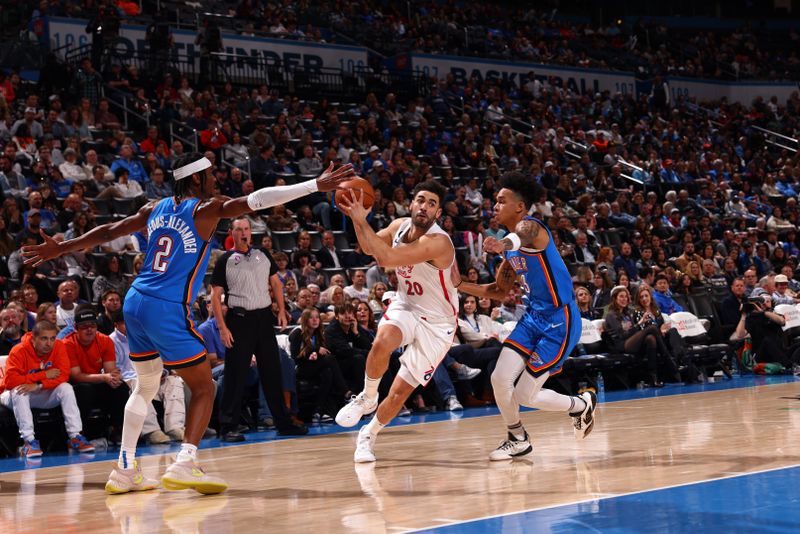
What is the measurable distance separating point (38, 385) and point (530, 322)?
14.1 ft

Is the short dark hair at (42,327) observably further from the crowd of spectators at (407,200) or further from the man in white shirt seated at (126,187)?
the man in white shirt seated at (126,187)

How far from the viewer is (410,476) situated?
6.13 metres

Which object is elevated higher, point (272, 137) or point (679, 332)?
point (272, 137)

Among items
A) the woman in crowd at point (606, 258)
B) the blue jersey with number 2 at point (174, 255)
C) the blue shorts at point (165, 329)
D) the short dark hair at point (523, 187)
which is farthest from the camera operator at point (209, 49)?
the blue shorts at point (165, 329)

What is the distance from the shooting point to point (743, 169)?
25.3 m

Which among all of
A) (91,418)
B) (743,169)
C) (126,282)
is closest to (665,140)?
(743,169)

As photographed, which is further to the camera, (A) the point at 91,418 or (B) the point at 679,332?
(B) the point at 679,332

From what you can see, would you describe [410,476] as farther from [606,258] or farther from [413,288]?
[606,258]

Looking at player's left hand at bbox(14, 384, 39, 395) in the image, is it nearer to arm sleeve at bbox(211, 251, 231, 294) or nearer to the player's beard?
arm sleeve at bbox(211, 251, 231, 294)

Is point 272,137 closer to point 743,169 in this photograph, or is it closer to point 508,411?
point 508,411

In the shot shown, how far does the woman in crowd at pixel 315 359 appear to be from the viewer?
10.1 meters

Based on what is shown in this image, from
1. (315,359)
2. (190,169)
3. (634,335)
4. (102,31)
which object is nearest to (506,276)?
(190,169)

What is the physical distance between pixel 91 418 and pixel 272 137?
8617 millimetres

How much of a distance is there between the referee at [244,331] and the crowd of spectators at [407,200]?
88cm
